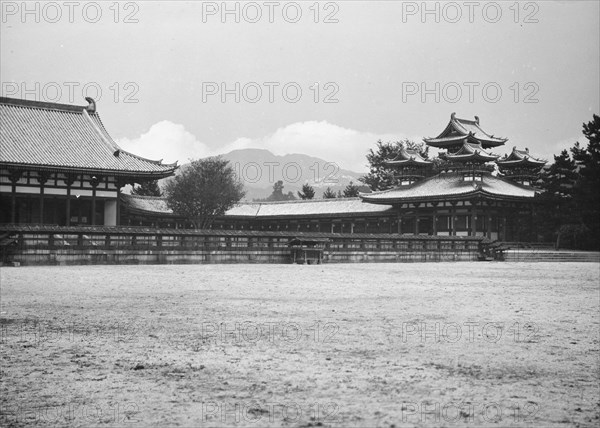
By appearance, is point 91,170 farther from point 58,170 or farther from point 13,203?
point 13,203

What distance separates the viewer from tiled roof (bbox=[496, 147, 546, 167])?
57469 millimetres

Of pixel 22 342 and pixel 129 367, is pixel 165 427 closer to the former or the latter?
pixel 129 367

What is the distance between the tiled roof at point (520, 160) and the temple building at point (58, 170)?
30104 mm

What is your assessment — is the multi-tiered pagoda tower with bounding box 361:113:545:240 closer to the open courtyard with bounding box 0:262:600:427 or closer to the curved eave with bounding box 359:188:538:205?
the curved eave with bounding box 359:188:538:205

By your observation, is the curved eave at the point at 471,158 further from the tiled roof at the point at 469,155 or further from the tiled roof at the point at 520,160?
the tiled roof at the point at 520,160

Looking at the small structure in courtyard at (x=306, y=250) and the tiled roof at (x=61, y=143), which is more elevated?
the tiled roof at (x=61, y=143)

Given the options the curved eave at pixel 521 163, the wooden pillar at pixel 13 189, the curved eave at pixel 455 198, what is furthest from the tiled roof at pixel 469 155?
the wooden pillar at pixel 13 189

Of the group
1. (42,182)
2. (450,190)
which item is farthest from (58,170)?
(450,190)

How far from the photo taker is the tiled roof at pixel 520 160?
57469 millimetres

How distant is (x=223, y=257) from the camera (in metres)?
30.1

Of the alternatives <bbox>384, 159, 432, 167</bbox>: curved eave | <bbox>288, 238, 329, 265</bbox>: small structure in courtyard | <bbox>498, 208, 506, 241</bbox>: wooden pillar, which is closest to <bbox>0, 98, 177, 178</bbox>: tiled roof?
<bbox>288, 238, 329, 265</bbox>: small structure in courtyard

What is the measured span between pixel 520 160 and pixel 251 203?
24.9 metres

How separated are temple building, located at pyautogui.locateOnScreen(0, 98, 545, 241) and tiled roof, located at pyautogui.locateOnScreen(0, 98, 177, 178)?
7cm

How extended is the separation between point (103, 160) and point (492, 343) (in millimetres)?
38144
